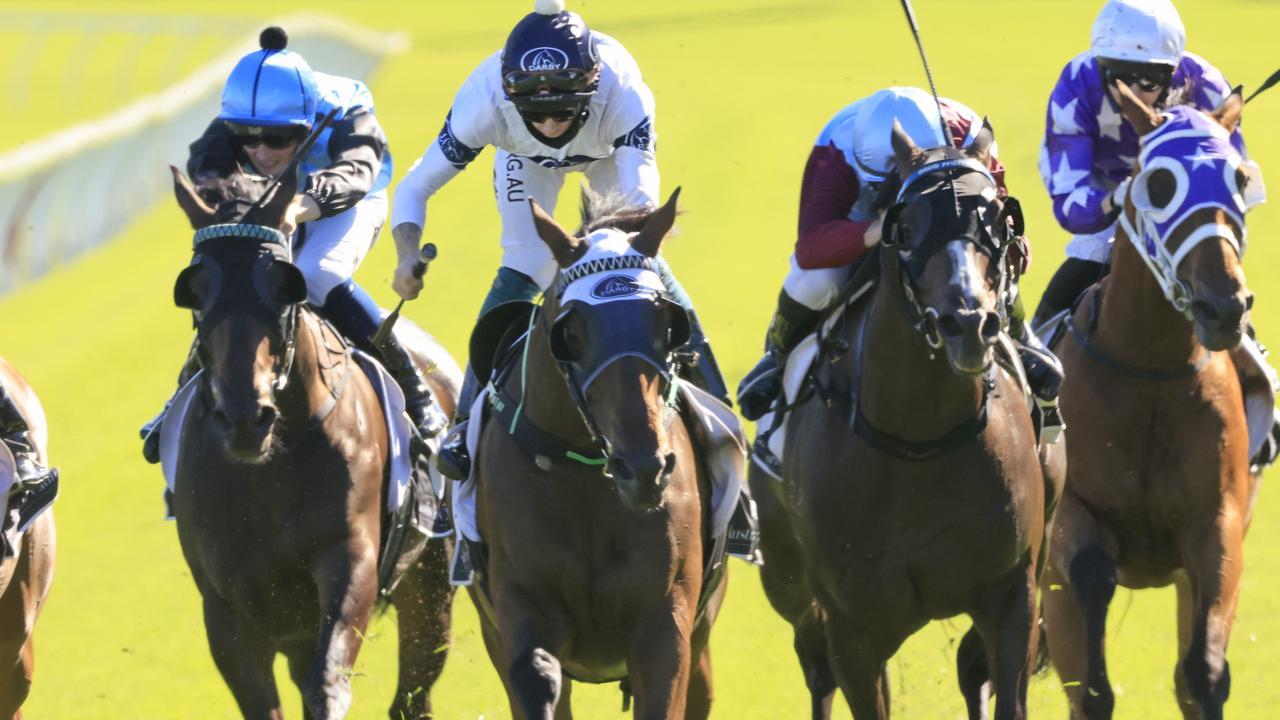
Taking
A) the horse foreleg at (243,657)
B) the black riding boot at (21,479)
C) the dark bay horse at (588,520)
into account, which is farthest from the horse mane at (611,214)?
the black riding boot at (21,479)

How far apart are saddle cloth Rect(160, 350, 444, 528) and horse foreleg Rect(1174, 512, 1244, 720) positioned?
255 centimetres

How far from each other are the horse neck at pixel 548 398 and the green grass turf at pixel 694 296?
159 centimetres

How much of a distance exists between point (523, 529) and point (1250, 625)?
4.96m

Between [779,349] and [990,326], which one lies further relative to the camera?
[779,349]

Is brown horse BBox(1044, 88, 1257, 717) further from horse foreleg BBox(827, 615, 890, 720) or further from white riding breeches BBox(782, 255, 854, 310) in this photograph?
white riding breeches BBox(782, 255, 854, 310)

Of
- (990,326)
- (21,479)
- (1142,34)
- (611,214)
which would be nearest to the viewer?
(990,326)

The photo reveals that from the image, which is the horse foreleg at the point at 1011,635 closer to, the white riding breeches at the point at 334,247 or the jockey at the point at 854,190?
the jockey at the point at 854,190

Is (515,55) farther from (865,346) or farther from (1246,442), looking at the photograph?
(1246,442)

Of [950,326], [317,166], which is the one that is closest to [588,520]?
[950,326]

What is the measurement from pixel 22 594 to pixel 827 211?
3.08 meters

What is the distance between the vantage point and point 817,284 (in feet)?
22.7

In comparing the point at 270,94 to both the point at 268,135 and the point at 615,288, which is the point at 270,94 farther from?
the point at 615,288

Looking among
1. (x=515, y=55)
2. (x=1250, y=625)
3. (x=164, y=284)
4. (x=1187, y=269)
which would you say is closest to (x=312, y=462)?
(x=515, y=55)

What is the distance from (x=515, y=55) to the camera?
6.61 meters
